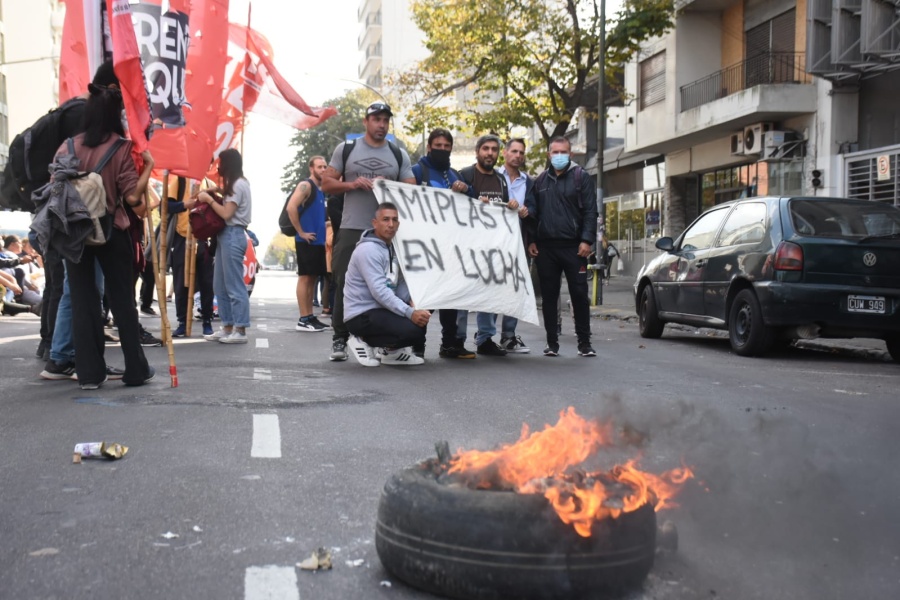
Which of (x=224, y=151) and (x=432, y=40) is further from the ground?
(x=432, y=40)

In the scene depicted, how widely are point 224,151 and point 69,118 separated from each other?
155 inches

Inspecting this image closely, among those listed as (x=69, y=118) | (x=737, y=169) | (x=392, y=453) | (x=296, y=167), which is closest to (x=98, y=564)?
(x=392, y=453)

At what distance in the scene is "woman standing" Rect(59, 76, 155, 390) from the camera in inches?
268

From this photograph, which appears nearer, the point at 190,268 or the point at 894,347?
the point at 894,347

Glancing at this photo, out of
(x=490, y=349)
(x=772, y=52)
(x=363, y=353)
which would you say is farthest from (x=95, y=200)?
(x=772, y=52)

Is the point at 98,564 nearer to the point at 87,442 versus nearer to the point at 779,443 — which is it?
the point at 87,442

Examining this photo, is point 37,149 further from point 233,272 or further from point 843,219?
point 843,219

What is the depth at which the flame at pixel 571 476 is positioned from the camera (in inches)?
113

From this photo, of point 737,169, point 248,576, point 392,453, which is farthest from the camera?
point 737,169

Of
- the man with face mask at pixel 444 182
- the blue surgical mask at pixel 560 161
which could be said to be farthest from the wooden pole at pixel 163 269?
the blue surgical mask at pixel 560 161

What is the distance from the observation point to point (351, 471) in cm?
461

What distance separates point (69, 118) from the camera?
7281 millimetres

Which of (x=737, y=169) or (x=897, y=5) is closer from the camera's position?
(x=897, y=5)

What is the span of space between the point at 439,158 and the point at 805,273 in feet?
12.0
